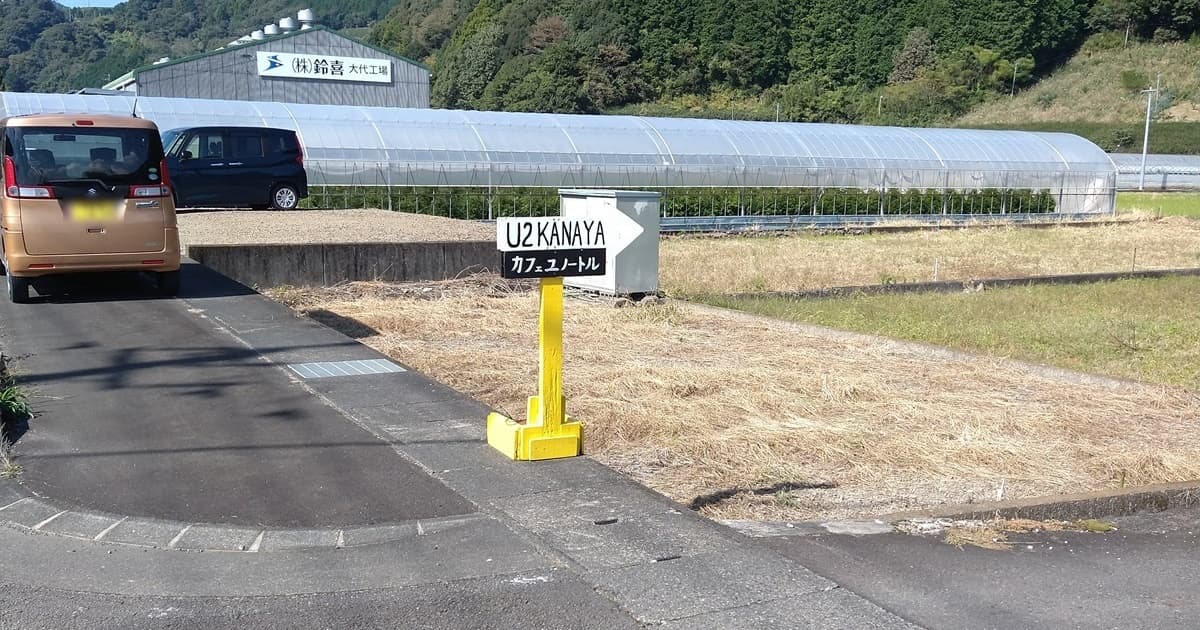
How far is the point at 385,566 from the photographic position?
4215mm

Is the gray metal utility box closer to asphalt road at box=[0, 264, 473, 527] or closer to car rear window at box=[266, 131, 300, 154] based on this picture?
asphalt road at box=[0, 264, 473, 527]

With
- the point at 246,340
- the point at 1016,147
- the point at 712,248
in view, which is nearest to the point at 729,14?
the point at 1016,147

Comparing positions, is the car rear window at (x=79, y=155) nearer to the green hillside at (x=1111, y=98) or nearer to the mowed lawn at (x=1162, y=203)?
the mowed lawn at (x=1162, y=203)

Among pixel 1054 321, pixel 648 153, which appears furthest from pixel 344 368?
pixel 648 153

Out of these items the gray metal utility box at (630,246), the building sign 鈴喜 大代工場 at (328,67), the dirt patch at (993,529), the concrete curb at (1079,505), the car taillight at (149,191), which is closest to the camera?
the dirt patch at (993,529)

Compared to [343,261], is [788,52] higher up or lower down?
higher up

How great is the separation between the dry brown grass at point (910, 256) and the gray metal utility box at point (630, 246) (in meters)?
1.43

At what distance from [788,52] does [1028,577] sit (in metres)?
76.6

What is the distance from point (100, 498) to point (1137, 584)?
4.56 meters

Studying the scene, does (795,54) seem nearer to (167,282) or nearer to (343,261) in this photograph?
(343,261)

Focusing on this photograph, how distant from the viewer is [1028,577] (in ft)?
14.4

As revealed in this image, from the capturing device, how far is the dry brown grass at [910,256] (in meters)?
16.5

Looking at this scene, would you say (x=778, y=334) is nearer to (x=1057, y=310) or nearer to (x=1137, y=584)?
(x=1057, y=310)

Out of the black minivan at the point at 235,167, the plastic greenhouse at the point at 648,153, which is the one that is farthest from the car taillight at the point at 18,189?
the plastic greenhouse at the point at 648,153
